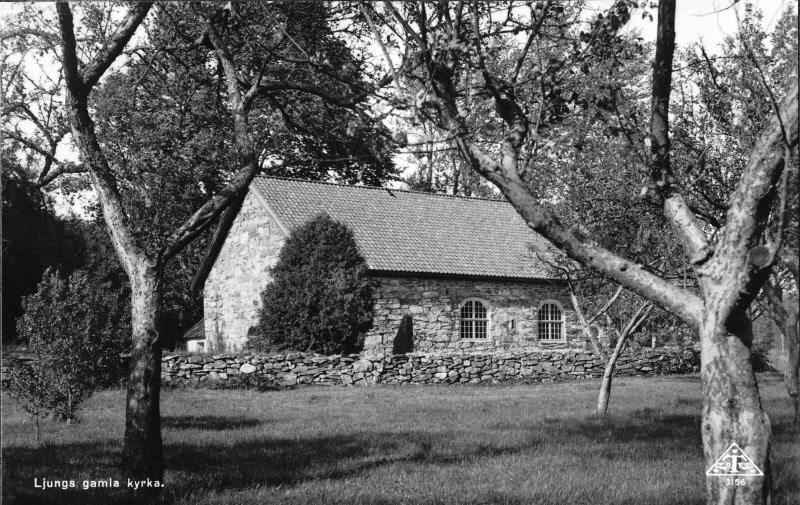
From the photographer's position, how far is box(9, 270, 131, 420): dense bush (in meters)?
11.3

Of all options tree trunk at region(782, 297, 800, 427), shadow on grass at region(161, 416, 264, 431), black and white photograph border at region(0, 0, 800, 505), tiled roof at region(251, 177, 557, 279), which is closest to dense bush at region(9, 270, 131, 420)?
black and white photograph border at region(0, 0, 800, 505)

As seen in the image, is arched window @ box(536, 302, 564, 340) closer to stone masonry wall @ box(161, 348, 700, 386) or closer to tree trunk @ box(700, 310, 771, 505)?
stone masonry wall @ box(161, 348, 700, 386)

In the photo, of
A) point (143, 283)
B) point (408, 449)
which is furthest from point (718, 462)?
point (408, 449)

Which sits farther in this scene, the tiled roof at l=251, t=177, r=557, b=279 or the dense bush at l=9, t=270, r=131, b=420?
the tiled roof at l=251, t=177, r=557, b=279

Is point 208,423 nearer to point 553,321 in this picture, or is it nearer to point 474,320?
point 474,320

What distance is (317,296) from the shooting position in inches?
902

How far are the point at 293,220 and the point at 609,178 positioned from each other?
49.2 feet

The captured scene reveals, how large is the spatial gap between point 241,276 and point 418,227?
674 centimetres

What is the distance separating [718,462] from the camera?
189 inches

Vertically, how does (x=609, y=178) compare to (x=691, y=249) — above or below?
above

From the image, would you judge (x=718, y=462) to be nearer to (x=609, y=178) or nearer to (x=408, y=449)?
(x=408, y=449)

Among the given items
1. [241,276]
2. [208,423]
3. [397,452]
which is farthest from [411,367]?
[397,452]

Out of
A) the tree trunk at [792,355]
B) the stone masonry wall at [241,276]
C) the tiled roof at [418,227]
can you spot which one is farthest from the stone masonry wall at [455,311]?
the tree trunk at [792,355]

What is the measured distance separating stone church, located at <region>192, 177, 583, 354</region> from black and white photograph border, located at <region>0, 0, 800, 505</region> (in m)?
0.19
